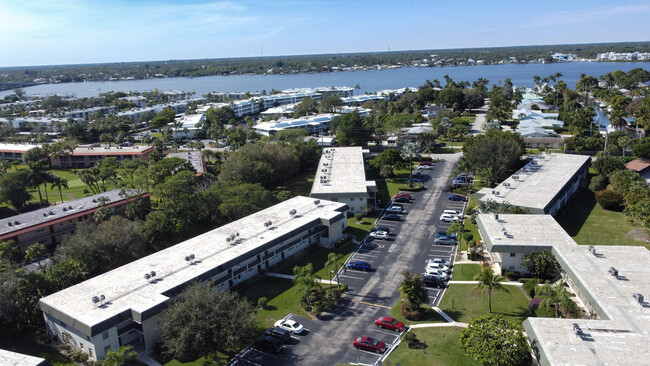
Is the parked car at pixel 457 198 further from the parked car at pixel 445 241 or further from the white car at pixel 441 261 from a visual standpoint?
the white car at pixel 441 261

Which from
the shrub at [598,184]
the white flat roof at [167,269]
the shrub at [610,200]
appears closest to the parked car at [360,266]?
the white flat roof at [167,269]

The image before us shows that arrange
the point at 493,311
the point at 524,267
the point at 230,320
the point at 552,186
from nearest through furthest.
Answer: the point at 230,320 → the point at 493,311 → the point at 524,267 → the point at 552,186

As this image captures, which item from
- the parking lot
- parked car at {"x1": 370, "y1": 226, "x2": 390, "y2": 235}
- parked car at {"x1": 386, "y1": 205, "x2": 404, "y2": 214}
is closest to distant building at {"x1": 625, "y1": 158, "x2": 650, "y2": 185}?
the parking lot

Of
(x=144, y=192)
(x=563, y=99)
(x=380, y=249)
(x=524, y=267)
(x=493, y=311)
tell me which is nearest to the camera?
(x=493, y=311)

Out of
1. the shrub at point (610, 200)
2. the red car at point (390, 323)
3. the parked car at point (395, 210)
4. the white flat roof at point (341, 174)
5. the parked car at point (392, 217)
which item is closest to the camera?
the red car at point (390, 323)

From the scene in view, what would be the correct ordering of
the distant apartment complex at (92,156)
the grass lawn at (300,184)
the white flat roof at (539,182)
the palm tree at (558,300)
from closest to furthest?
the palm tree at (558,300) < the white flat roof at (539,182) < the grass lawn at (300,184) < the distant apartment complex at (92,156)

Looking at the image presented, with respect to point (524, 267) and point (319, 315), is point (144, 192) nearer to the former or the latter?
point (319, 315)

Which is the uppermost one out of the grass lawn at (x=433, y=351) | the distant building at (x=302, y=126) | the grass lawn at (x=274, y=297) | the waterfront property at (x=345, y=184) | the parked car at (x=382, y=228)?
the distant building at (x=302, y=126)

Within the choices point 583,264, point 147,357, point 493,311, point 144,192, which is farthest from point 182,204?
point 583,264
